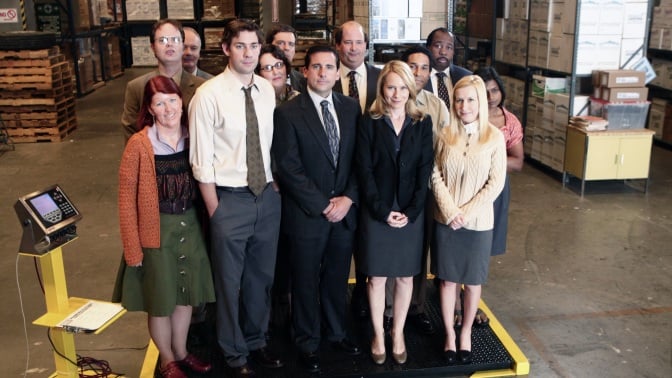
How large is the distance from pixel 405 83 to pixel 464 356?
5.61 feet

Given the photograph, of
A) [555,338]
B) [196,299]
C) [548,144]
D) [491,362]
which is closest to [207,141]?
[196,299]

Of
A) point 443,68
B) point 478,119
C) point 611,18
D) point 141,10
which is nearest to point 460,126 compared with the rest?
point 478,119

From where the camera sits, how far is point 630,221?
681 cm

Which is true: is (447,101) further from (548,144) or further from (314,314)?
(548,144)

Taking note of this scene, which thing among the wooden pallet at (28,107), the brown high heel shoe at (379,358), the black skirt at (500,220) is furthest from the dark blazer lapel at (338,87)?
the wooden pallet at (28,107)

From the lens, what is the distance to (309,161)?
3705 millimetres

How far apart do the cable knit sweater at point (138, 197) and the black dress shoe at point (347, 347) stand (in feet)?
4.52

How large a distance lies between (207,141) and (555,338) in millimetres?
2743

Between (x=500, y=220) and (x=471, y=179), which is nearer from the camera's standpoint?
(x=471, y=179)

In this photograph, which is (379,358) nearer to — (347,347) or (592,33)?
(347,347)

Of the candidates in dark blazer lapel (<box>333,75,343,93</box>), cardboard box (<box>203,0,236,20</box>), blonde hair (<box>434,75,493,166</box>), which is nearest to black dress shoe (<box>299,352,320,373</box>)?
blonde hair (<box>434,75,493,166</box>)

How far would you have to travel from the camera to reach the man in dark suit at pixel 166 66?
391 centimetres

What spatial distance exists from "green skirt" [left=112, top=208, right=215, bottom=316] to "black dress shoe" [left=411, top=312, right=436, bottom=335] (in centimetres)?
→ 155

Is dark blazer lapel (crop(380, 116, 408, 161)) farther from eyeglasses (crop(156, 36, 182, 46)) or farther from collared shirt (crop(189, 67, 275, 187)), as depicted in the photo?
eyeglasses (crop(156, 36, 182, 46))
